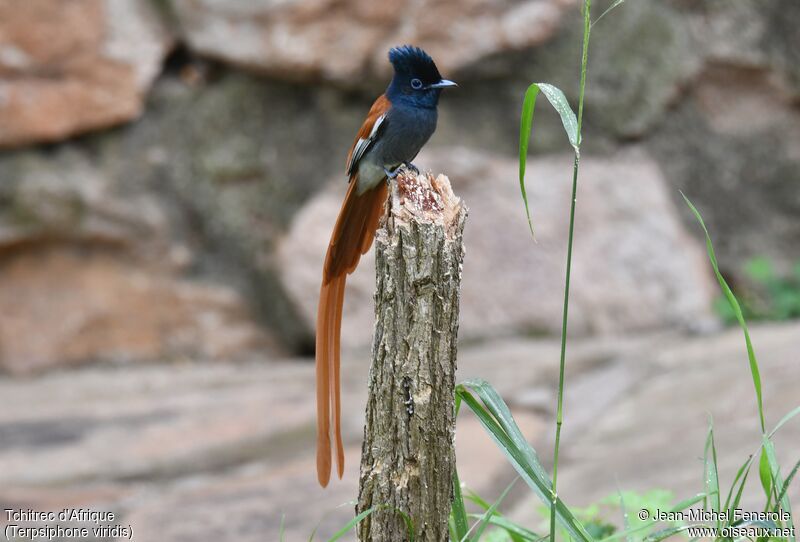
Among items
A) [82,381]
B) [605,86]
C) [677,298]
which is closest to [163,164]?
[82,381]

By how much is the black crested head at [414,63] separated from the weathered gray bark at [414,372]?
85 centimetres

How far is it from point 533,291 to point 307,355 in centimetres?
114

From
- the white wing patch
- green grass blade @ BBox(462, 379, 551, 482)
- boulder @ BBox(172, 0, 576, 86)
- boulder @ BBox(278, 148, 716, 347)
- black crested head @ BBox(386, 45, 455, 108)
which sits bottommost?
green grass blade @ BBox(462, 379, 551, 482)

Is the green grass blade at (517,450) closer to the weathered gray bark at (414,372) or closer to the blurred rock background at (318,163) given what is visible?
the weathered gray bark at (414,372)

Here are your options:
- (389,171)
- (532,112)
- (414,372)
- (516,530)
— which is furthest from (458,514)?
(389,171)

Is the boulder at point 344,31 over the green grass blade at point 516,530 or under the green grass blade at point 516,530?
over

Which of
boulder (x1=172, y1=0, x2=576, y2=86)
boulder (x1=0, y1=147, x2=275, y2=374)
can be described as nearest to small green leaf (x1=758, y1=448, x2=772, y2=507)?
boulder (x1=172, y1=0, x2=576, y2=86)

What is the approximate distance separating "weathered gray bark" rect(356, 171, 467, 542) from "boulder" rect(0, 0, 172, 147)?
121 inches

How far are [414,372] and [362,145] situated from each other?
3.28 feet

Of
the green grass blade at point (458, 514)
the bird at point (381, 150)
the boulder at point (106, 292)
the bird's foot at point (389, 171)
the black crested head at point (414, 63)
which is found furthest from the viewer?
the boulder at point (106, 292)

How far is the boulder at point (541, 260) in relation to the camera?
4.43 meters

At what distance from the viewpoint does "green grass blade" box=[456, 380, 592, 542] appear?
1.67 m

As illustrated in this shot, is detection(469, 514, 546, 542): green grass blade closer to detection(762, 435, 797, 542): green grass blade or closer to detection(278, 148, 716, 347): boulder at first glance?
detection(762, 435, 797, 542): green grass blade

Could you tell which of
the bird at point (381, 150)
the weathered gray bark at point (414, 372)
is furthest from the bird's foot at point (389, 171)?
the weathered gray bark at point (414, 372)
